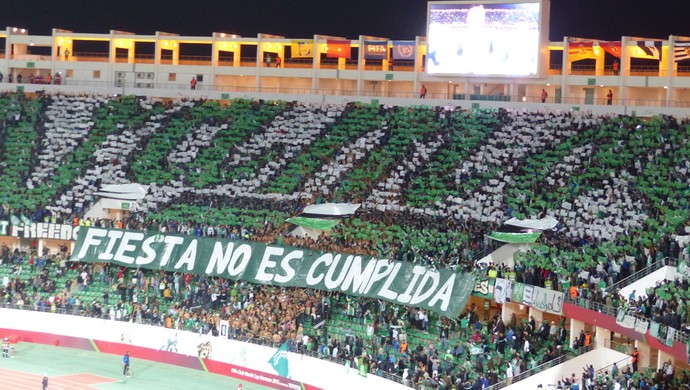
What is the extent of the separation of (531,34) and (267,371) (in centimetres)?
2012

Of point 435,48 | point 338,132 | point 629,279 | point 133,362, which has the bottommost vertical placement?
point 133,362

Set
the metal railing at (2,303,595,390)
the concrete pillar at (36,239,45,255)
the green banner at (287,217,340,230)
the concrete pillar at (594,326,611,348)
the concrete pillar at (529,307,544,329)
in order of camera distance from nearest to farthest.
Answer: the metal railing at (2,303,595,390)
the concrete pillar at (594,326,611,348)
the concrete pillar at (529,307,544,329)
the green banner at (287,217,340,230)
the concrete pillar at (36,239,45,255)

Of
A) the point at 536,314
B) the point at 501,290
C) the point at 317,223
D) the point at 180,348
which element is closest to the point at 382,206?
the point at 317,223

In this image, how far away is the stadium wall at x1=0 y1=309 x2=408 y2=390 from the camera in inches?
1575

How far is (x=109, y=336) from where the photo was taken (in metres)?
47.2

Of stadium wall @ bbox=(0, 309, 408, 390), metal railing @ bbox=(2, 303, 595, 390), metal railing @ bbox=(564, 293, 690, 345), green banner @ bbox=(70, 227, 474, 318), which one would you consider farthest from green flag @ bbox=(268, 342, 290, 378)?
metal railing @ bbox=(564, 293, 690, 345)

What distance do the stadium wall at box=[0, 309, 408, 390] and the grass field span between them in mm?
373

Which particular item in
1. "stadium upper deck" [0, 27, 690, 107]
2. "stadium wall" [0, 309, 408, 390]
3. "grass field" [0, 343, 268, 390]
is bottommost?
"grass field" [0, 343, 268, 390]

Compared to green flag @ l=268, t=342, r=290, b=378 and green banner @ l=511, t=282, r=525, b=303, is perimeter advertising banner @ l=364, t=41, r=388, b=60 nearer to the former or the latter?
green flag @ l=268, t=342, r=290, b=378

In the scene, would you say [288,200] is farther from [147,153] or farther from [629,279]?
[629,279]

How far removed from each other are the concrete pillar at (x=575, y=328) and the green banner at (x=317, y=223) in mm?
12984

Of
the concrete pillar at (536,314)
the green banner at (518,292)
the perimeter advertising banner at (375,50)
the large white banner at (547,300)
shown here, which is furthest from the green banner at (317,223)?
the perimeter advertising banner at (375,50)

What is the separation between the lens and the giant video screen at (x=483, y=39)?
53.0 meters

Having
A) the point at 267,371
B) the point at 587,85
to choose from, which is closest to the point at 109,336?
the point at 267,371
